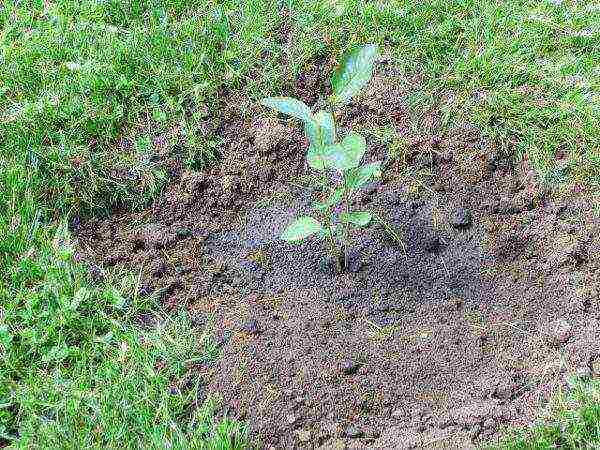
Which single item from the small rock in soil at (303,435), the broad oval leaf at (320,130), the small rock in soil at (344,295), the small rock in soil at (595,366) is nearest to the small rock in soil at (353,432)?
the small rock in soil at (303,435)

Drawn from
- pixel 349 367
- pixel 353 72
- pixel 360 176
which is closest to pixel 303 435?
pixel 349 367

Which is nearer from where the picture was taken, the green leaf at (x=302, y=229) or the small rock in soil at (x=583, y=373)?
the small rock in soil at (x=583, y=373)

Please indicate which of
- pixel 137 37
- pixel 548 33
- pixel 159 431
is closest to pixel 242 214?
pixel 159 431

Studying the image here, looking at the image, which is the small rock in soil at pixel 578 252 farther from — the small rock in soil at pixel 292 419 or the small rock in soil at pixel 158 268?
the small rock in soil at pixel 158 268

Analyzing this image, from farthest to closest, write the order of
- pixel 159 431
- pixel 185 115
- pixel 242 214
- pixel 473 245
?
pixel 185 115 → pixel 242 214 → pixel 473 245 → pixel 159 431

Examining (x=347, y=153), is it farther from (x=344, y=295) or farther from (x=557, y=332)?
(x=557, y=332)

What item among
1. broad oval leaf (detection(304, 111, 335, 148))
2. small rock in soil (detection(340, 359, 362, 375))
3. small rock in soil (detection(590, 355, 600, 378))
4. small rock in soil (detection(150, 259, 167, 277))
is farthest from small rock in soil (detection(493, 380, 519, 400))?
small rock in soil (detection(150, 259, 167, 277))

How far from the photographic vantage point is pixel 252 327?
97.1 inches

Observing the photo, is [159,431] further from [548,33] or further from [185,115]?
[548,33]

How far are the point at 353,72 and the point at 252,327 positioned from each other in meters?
0.88

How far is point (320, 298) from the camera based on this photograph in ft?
8.38

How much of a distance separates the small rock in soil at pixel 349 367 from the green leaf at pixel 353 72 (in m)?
0.82

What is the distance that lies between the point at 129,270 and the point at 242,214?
0.47 m

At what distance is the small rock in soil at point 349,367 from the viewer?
234 cm
